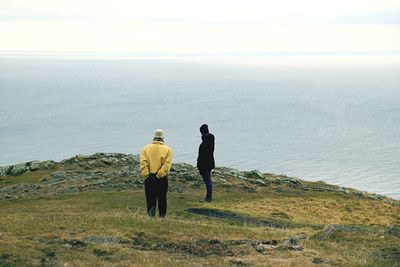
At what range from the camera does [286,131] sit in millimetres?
167375

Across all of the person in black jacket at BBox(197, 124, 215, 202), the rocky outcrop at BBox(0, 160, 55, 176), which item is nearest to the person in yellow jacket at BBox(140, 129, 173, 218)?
the person in black jacket at BBox(197, 124, 215, 202)

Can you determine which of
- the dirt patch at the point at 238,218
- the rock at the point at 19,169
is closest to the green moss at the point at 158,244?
the dirt patch at the point at 238,218

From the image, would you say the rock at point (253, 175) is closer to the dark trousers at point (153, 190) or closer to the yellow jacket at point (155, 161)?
the dark trousers at point (153, 190)

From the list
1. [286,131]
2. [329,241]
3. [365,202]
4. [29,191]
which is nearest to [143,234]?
[329,241]

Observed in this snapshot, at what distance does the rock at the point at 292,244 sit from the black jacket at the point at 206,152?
12.3m

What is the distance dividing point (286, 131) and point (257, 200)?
133 meters

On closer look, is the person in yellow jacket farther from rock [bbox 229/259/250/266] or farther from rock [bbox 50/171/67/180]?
rock [bbox 50/171/67/180]

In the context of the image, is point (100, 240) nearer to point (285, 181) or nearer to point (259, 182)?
point (259, 182)

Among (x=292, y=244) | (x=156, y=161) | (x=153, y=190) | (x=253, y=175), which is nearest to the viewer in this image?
(x=292, y=244)

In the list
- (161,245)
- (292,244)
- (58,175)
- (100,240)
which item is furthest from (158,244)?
(58,175)

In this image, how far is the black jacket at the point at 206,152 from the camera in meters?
28.9

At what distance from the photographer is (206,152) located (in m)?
29.0

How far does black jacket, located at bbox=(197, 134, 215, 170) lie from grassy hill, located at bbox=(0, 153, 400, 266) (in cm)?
219

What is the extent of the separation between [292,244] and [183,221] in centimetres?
537
